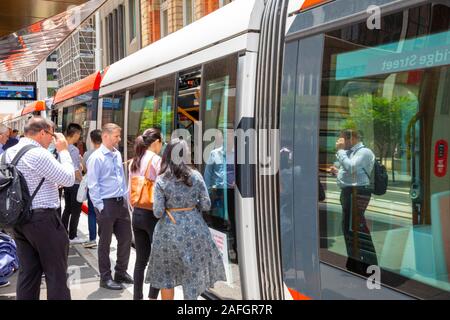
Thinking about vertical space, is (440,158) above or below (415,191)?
above

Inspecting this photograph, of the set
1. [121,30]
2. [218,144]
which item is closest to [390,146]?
[218,144]

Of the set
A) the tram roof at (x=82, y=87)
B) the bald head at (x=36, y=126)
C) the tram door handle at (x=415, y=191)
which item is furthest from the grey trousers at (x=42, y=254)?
the tram roof at (x=82, y=87)

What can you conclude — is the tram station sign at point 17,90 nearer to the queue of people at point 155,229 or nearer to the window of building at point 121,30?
the queue of people at point 155,229

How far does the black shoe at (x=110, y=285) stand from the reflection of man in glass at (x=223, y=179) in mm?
1664

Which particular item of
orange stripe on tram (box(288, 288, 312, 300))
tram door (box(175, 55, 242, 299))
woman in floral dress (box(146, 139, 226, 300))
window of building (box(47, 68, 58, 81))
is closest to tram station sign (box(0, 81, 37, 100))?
tram door (box(175, 55, 242, 299))

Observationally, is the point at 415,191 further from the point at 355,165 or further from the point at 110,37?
the point at 110,37

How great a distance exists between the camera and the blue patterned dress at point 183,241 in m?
3.98

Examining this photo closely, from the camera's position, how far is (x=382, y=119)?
295 centimetres

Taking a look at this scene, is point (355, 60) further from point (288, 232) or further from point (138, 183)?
point (138, 183)

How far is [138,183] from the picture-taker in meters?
4.67

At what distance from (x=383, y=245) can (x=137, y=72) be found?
5.13m

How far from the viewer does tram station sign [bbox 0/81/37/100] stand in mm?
16578

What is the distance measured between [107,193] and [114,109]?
3.59 meters
